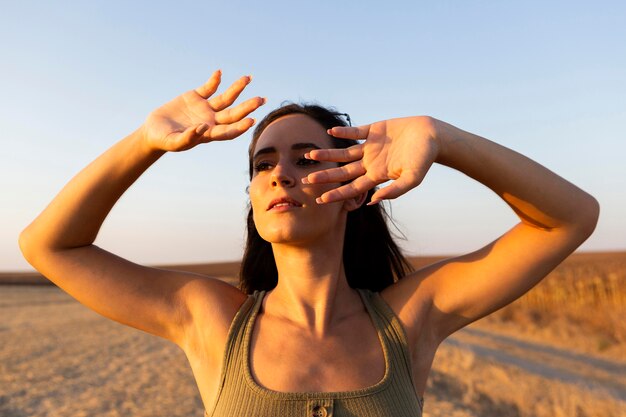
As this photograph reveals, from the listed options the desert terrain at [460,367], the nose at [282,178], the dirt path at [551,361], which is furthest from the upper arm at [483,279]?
the dirt path at [551,361]

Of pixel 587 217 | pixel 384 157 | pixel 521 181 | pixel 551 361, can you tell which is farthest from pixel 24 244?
pixel 551 361

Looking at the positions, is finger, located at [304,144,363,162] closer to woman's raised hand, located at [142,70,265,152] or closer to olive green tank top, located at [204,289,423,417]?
woman's raised hand, located at [142,70,265,152]

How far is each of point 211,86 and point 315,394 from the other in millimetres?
1177

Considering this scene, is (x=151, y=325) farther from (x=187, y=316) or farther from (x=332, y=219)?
(x=332, y=219)

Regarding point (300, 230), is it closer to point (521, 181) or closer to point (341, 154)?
point (341, 154)

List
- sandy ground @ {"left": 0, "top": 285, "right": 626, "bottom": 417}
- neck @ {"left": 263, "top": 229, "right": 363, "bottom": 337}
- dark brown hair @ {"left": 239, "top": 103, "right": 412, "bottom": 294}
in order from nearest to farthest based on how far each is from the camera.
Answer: neck @ {"left": 263, "top": 229, "right": 363, "bottom": 337}
dark brown hair @ {"left": 239, "top": 103, "right": 412, "bottom": 294}
sandy ground @ {"left": 0, "top": 285, "right": 626, "bottom": 417}

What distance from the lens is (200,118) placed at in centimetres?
215

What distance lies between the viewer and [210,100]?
7.09 feet

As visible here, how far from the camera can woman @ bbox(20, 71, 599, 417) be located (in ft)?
6.82

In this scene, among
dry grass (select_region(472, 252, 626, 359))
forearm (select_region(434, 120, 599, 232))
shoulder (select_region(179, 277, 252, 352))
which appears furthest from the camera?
dry grass (select_region(472, 252, 626, 359))

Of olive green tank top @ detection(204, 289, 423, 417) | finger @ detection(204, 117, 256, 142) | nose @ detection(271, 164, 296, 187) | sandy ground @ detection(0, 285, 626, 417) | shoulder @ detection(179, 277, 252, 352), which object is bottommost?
sandy ground @ detection(0, 285, 626, 417)

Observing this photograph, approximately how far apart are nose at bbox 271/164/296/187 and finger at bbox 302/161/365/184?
0.30m

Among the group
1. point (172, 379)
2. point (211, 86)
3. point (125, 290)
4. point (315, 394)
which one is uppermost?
point (211, 86)

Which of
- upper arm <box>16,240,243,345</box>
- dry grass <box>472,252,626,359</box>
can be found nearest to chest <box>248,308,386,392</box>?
upper arm <box>16,240,243,345</box>
